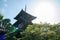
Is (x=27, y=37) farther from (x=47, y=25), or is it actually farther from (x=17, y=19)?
(x=17, y=19)

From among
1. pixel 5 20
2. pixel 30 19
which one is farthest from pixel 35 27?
pixel 5 20

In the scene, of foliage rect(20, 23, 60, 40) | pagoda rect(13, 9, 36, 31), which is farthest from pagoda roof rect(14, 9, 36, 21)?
foliage rect(20, 23, 60, 40)

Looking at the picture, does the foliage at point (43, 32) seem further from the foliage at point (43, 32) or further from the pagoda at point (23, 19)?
the pagoda at point (23, 19)

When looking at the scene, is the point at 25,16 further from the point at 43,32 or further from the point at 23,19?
the point at 43,32

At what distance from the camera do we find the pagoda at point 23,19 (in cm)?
3291

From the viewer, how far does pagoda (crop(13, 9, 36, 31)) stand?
3291cm

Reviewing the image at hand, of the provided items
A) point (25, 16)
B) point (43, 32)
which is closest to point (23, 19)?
point (25, 16)

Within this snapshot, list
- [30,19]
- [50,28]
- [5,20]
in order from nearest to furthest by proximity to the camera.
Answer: [50,28]
[30,19]
[5,20]

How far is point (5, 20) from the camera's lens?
40.8 meters

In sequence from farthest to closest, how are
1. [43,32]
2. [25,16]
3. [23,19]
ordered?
1. [25,16]
2. [23,19]
3. [43,32]

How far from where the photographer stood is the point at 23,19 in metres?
33.2

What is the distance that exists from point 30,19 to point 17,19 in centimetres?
262

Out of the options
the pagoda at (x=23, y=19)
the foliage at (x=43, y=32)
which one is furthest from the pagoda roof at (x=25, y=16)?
the foliage at (x=43, y=32)

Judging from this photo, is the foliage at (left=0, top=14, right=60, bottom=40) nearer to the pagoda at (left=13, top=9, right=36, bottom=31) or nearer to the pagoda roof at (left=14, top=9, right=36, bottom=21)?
the pagoda at (left=13, top=9, right=36, bottom=31)
